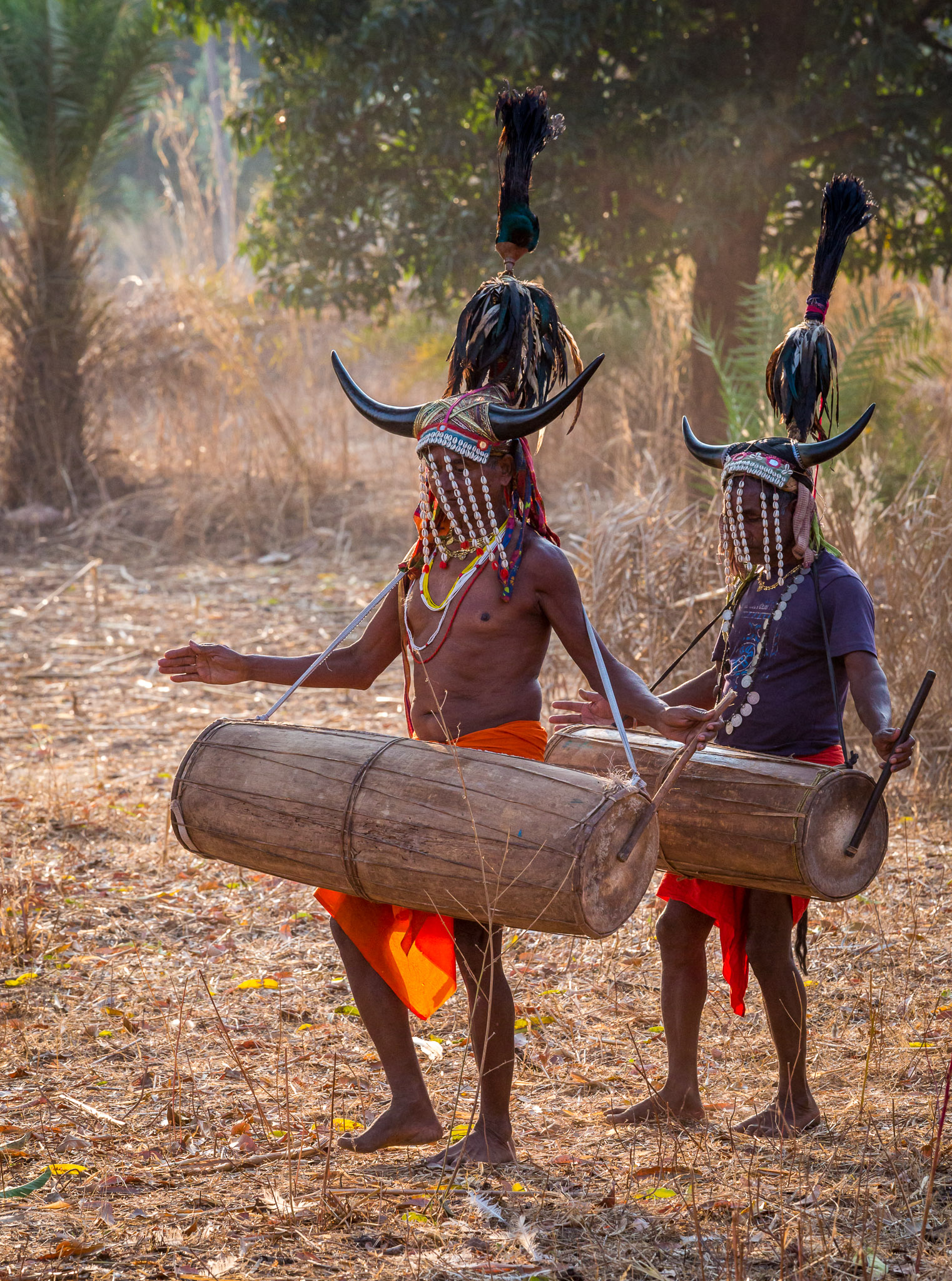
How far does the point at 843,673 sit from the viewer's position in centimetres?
305

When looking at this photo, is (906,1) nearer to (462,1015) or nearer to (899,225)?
(899,225)

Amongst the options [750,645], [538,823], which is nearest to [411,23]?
[750,645]

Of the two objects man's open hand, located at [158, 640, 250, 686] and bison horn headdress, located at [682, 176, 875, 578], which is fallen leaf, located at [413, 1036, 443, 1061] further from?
bison horn headdress, located at [682, 176, 875, 578]

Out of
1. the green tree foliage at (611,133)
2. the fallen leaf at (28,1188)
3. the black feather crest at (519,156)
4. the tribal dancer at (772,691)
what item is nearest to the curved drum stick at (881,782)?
the tribal dancer at (772,691)

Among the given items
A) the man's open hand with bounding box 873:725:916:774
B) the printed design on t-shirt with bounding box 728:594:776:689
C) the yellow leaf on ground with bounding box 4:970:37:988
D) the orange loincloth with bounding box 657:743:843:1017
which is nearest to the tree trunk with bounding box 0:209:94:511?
the yellow leaf on ground with bounding box 4:970:37:988

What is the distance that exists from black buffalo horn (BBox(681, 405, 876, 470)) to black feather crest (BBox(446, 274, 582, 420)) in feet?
1.24

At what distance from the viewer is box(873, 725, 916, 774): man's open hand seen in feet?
8.64

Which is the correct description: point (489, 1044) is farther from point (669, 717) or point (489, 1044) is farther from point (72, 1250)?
point (72, 1250)

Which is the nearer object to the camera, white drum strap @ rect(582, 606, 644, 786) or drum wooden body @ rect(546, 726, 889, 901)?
white drum strap @ rect(582, 606, 644, 786)

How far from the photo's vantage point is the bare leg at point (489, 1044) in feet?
8.78

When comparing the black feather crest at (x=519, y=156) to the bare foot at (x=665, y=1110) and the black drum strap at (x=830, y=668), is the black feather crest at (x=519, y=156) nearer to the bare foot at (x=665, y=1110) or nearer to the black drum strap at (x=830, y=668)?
the black drum strap at (x=830, y=668)

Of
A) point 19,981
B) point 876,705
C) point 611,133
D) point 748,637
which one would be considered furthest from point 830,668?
point 611,133

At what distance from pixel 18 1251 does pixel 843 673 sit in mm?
2094

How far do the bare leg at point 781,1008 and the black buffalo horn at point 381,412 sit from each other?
135 cm
